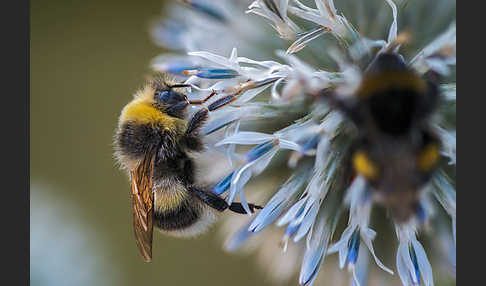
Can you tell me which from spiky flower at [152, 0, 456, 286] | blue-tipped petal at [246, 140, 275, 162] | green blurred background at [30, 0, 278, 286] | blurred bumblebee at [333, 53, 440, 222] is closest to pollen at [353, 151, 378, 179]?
blurred bumblebee at [333, 53, 440, 222]

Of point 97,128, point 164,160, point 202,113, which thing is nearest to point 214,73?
point 202,113

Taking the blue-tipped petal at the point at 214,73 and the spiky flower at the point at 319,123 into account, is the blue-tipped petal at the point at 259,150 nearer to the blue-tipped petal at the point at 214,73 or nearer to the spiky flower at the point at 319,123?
the spiky flower at the point at 319,123

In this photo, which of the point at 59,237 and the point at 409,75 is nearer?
the point at 409,75

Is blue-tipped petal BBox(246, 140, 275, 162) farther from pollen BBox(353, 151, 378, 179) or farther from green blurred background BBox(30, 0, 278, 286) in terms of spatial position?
green blurred background BBox(30, 0, 278, 286)

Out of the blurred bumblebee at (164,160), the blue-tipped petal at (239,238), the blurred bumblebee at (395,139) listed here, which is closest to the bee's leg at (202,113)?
the blurred bumblebee at (164,160)

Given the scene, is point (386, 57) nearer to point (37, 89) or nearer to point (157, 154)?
point (157, 154)

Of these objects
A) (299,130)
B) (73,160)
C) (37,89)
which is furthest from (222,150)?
(37,89)
